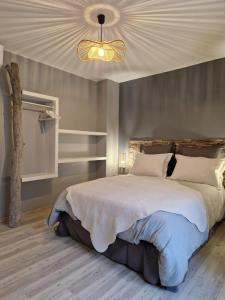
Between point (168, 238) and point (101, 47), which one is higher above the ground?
point (101, 47)

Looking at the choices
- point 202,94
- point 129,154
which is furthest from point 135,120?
point 202,94

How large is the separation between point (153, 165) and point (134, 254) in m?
1.64

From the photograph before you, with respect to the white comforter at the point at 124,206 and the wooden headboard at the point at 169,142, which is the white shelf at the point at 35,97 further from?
the wooden headboard at the point at 169,142

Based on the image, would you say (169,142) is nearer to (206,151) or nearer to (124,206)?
(206,151)

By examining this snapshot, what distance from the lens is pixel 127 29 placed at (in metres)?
2.39

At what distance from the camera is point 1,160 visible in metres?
3.02

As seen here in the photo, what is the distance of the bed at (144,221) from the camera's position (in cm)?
164

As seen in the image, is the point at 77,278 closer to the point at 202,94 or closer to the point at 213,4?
the point at 213,4

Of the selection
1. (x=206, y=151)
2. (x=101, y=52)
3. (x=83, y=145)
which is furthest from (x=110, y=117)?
(x=101, y=52)

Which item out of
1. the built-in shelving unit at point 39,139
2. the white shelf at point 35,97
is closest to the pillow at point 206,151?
the built-in shelving unit at point 39,139

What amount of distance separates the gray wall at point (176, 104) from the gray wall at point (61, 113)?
57 cm

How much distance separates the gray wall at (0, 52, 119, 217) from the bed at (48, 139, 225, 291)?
3.68 feet

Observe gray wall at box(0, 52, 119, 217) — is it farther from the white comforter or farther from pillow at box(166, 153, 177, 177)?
pillow at box(166, 153, 177, 177)

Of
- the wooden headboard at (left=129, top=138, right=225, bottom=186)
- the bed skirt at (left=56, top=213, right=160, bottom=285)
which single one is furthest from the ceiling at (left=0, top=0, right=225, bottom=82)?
the bed skirt at (left=56, top=213, right=160, bottom=285)
